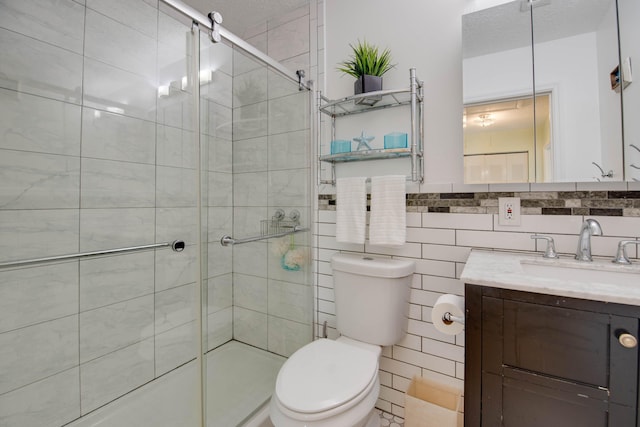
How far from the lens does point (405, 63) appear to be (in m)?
1.43

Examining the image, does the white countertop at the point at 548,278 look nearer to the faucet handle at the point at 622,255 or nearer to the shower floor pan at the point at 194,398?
the faucet handle at the point at 622,255

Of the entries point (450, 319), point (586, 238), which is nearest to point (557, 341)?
point (450, 319)

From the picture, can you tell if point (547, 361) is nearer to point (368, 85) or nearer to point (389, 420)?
point (389, 420)

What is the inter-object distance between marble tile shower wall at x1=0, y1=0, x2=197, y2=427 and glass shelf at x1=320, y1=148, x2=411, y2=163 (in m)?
0.71

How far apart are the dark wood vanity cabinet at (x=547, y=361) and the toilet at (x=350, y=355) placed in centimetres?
36

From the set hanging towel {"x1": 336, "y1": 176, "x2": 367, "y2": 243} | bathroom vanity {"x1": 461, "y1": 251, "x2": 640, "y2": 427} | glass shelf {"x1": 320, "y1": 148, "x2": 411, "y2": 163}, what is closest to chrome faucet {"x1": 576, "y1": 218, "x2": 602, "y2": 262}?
bathroom vanity {"x1": 461, "y1": 251, "x2": 640, "y2": 427}

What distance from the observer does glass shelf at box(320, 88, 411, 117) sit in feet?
4.54

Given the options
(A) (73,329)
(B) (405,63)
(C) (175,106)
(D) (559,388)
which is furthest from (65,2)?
(D) (559,388)

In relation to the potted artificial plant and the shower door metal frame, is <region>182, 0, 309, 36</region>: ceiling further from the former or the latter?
the potted artificial plant

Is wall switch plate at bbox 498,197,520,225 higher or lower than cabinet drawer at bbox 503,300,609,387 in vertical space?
higher

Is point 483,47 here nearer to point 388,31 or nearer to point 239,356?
point 388,31

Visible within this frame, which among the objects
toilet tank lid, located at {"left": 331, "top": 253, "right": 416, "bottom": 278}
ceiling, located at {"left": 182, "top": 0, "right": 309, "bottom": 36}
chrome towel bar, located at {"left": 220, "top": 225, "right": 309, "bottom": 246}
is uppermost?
ceiling, located at {"left": 182, "top": 0, "right": 309, "bottom": 36}

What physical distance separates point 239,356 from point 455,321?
3.64 ft

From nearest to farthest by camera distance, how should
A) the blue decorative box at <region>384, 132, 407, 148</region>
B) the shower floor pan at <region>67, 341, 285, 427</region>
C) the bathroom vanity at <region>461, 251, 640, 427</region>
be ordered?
the bathroom vanity at <region>461, 251, 640, 427</region> → the shower floor pan at <region>67, 341, 285, 427</region> → the blue decorative box at <region>384, 132, 407, 148</region>
